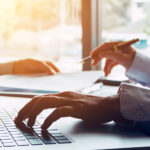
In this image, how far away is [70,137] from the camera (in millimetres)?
664

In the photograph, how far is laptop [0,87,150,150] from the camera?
1.99ft

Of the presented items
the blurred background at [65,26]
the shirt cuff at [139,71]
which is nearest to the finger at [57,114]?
the shirt cuff at [139,71]

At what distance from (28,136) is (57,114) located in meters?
0.09

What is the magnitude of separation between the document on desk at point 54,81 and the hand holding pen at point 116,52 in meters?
0.11

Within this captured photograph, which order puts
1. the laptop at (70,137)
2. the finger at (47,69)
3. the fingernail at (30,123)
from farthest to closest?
1. the finger at (47,69)
2. the fingernail at (30,123)
3. the laptop at (70,137)

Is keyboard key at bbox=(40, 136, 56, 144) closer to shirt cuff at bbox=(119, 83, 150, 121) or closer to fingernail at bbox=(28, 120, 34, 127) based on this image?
fingernail at bbox=(28, 120, 34, 127)

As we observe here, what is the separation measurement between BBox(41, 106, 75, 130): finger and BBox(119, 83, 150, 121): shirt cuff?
0.39 feet

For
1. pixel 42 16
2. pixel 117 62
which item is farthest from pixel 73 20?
pixel 117 62

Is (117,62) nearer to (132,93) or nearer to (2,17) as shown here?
(132,93)

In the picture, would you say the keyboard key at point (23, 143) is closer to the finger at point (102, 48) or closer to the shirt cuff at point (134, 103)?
the shirt cuff at point (134, 103)

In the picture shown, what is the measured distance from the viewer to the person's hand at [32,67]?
1.43 meters

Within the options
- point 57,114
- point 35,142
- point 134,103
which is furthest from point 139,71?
point 35,142

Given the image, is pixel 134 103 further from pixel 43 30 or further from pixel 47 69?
pixel 43 30

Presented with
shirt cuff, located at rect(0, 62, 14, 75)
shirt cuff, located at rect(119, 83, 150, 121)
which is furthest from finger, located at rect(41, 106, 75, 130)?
shirt cuff, located at rect(0, 62, 14, 75)
